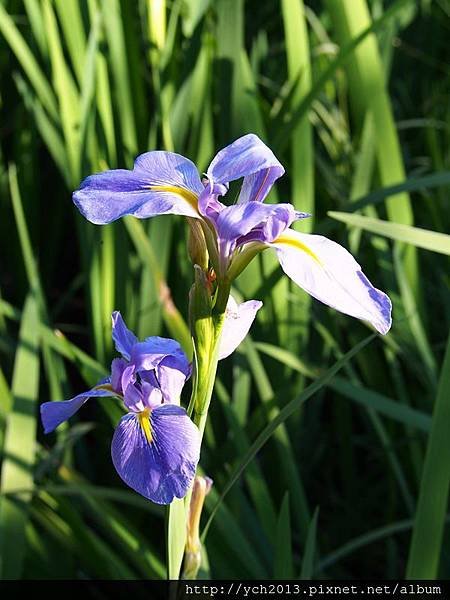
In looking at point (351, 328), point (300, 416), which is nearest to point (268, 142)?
point (351, 328)

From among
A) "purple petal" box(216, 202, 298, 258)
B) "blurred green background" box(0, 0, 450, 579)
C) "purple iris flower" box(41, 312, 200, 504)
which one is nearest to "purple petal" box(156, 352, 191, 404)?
"purple iris flower" box(41, 312, 200, 504)

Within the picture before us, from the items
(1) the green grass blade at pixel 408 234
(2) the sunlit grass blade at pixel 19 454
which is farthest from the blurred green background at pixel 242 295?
(1) the green grass blade at pixel 408 234

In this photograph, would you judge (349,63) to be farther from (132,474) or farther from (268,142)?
(132,474)

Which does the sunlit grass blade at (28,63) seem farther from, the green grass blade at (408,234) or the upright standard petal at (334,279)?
the upright standard petal at (334,279)

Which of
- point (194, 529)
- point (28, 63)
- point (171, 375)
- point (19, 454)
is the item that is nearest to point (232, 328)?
point (171, 375)

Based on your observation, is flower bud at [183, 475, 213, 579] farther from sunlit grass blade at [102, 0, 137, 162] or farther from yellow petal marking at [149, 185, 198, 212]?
sunlit grass blade at [102, 0, 137, 162]
